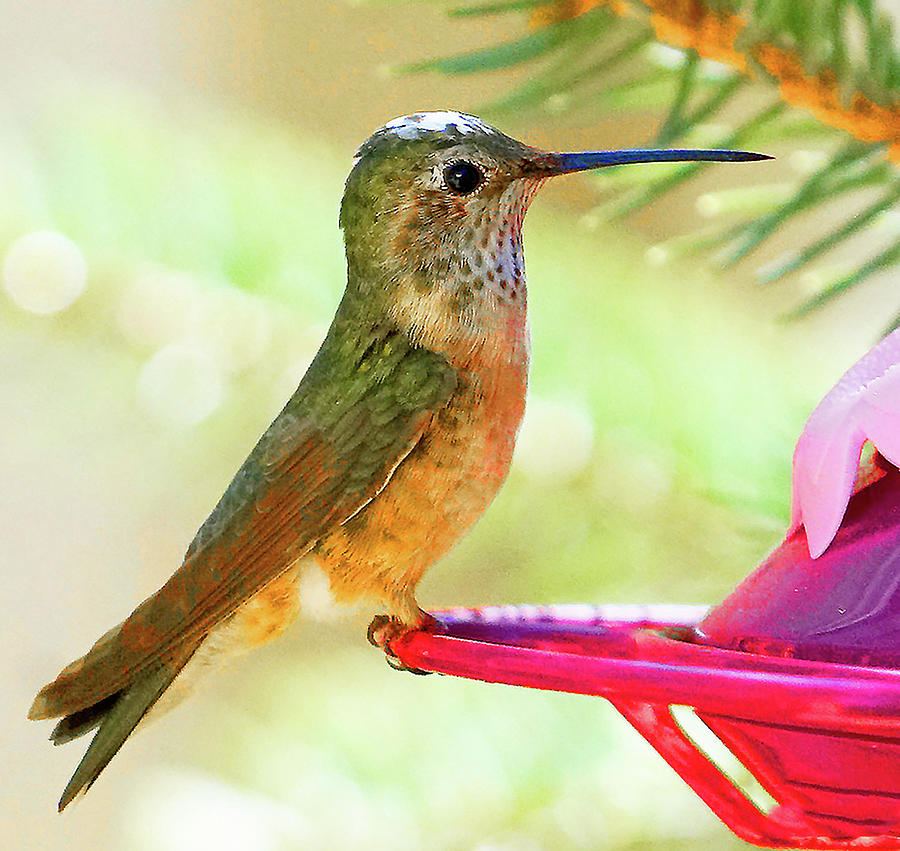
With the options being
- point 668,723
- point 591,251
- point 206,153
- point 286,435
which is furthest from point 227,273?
point 668,723

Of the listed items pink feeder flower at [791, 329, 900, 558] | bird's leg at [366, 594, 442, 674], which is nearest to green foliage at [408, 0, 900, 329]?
pink feeder flower at [791, 329, 900, 558]

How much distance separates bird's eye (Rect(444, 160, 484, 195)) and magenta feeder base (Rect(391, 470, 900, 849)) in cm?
26

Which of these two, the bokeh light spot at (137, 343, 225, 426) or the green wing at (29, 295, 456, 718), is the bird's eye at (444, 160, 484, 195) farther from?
the bokeh light spot at (137, 343, 225, 426)

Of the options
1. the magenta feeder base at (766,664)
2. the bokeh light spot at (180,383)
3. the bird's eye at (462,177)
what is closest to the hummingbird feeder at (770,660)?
the magenta feeder base at (766,664)

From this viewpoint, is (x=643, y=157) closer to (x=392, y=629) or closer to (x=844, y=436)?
(x=844, y=436)

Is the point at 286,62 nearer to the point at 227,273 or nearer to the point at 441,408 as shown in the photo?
the point at 227,273

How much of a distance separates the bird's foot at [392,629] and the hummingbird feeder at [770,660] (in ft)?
0.04

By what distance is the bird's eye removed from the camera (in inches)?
32.9

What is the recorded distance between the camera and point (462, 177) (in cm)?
84

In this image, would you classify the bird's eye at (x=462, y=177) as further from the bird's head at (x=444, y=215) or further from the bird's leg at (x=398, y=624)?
the bird's leg at (x=398, y=624)

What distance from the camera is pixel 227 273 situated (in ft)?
3.45

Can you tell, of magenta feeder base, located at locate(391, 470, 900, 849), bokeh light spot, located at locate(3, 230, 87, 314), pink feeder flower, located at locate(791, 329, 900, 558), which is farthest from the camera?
bokeh light spot, located at locate(3, 230, 87, 314)

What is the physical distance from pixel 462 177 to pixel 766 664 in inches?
14.3

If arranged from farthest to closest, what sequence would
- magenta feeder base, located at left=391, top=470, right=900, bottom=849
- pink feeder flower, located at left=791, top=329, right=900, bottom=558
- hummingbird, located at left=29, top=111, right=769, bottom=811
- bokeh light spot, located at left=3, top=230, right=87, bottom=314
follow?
1. bokeh light spot, located at left=3, top=230, right=87, bottom=314
2. hummingbird, located at left=29, top=111, right=769, bottom=811
3. pink feeder flower, located at left=791, top=329, right=900, bottom=558
4. magenta feeder base, located at left=391, top=470, right=900, bottom=849
